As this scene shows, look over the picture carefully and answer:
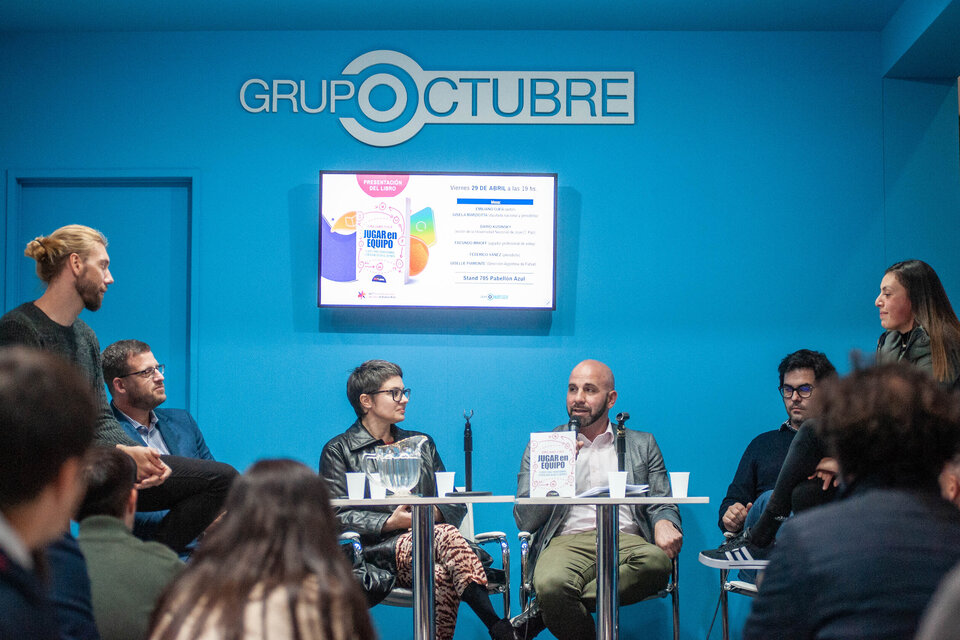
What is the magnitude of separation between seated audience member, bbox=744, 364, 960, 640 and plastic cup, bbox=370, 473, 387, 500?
6.38 feet

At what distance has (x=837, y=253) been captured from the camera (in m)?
4.83

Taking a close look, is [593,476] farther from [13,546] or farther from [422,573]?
[13,546]

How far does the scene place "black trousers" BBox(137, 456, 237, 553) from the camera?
3.46 m

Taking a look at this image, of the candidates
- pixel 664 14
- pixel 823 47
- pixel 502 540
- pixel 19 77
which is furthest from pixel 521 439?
pixel 19 77

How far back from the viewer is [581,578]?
3.78 metres

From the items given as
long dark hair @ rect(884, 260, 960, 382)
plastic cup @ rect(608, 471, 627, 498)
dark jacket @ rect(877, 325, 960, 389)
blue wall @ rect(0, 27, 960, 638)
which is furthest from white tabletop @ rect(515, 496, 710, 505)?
blue wall @ rect(0, 27, 960, 638)

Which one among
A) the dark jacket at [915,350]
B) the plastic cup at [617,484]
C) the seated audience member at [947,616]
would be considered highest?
the dark jacket at [915,350]

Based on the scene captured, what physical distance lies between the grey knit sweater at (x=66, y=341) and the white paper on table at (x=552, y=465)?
1451 millimetres

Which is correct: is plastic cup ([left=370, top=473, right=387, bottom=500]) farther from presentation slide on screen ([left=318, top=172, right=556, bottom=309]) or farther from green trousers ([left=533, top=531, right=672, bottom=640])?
presentation slide on screen ([left=318, top=172, right=556, bottom=309])

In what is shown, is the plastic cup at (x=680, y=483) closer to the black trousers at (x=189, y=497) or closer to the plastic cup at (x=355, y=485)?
the plastic cup at (x=355, y=485)

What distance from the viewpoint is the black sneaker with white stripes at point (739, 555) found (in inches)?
150

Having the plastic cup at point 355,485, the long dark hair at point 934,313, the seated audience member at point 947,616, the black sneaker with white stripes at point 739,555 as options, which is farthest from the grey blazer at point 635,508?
the seated audience member at point 947,616

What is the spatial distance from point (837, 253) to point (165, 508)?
11.2 ft

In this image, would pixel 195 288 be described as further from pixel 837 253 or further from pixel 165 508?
pixel 837 253
